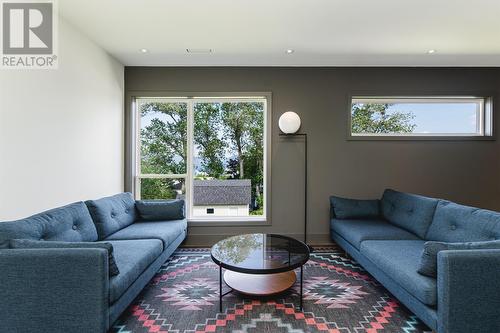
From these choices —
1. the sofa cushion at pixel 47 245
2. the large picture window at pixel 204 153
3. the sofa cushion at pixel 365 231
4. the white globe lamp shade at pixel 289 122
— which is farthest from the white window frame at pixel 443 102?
the sofa cushion at pixel 47 245

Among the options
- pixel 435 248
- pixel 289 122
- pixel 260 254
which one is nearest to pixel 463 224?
pixel 435 248

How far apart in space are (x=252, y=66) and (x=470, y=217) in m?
3.13

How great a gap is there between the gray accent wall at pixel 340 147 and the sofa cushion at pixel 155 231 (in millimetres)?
665

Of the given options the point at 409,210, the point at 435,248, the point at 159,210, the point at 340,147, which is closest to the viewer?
the point at 435,248

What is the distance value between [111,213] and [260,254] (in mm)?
1752

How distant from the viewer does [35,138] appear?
2168 millimetres

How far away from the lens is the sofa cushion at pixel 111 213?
8.58ft

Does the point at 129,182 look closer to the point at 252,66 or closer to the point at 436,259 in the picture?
the point at 252,66

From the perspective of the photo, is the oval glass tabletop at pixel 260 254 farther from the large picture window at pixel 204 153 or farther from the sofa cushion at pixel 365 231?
the large picture window at pixel 204 153

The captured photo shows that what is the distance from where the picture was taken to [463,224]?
232 cm

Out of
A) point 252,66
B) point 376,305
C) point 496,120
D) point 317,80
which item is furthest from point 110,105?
point 496,120

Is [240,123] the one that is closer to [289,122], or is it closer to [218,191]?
[289,122]

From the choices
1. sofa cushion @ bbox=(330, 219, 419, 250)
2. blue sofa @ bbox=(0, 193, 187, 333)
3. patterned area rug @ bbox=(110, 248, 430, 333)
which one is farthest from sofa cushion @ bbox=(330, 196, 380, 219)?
blue sofa @ bbox=(0, 193, 187, 333)

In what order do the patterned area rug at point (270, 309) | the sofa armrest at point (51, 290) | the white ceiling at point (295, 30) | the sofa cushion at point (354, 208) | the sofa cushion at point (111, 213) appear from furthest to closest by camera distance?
the sofa cushion at point (354, 208)
the sofa cushion at point (111, 213)
the white ceiling at point (295, 30)
the patterned area rug at point (270, 309)
the sofa armrest at point (51, 290)
